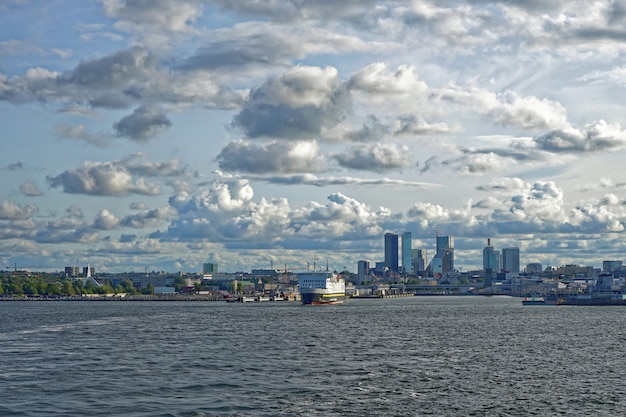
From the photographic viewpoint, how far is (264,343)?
11294 centimetres

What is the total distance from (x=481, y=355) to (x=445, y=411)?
40038 millimetres

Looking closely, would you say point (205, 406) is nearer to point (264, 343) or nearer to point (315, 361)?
point (315, 361)

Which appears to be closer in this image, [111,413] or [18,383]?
[111,413]

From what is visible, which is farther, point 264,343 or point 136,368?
point 264,343

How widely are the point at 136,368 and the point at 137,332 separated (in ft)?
181

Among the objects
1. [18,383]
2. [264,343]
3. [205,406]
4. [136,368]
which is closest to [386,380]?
[205,406]

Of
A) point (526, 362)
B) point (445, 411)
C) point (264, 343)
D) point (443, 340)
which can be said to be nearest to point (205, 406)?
point (445, 411)

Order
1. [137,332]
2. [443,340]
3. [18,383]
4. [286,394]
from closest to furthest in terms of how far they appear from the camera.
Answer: [286,394], [18,383], [443,340], [137,332]

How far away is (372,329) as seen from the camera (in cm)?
→ 14575

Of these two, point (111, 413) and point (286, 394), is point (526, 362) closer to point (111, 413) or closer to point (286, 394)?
point (286, 394)

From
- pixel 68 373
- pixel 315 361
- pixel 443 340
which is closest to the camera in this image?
pixel 68 373

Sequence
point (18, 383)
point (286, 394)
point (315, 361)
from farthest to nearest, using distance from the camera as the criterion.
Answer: point (315, 361) < point (18, 383) < point (286, 394)

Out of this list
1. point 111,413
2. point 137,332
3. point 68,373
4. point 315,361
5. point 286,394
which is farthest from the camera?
point 137,332

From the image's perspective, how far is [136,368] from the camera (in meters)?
82.2
